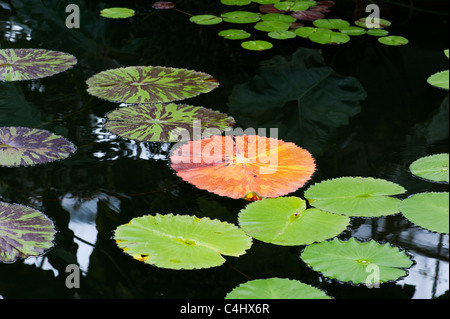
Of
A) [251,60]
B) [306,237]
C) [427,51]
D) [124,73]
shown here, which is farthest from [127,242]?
[427,51]

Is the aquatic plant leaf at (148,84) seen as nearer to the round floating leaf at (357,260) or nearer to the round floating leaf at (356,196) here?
the round floating leaf at (356,196)

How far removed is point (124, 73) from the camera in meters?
2.53

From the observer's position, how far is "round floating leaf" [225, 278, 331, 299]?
50.8 inches

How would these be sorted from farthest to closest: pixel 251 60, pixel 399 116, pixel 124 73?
1. pixel 251 60
2. pixel 124 73
3. pixel 399 116

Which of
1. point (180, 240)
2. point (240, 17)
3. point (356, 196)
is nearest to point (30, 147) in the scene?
point (180, 240)

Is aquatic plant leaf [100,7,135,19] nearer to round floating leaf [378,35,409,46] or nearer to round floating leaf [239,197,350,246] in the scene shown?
round floating leaf [378,35,409,46]

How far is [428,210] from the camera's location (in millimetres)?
1612

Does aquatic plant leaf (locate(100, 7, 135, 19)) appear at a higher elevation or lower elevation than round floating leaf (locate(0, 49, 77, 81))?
higher

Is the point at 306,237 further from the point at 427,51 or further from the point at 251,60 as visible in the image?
the point at 427,51

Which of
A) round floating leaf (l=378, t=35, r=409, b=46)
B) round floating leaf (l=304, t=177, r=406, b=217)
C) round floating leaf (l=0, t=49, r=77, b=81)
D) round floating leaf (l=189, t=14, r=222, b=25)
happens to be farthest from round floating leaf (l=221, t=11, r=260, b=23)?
round floating leaf (l=304, t=177, r=406, b=217)

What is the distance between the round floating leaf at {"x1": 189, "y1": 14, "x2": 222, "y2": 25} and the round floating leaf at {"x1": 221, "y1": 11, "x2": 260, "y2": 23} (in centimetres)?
6

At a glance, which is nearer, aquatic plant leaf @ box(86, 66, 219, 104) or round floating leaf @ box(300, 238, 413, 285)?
round floating leaf @ box(300, 238, 413, 285)
